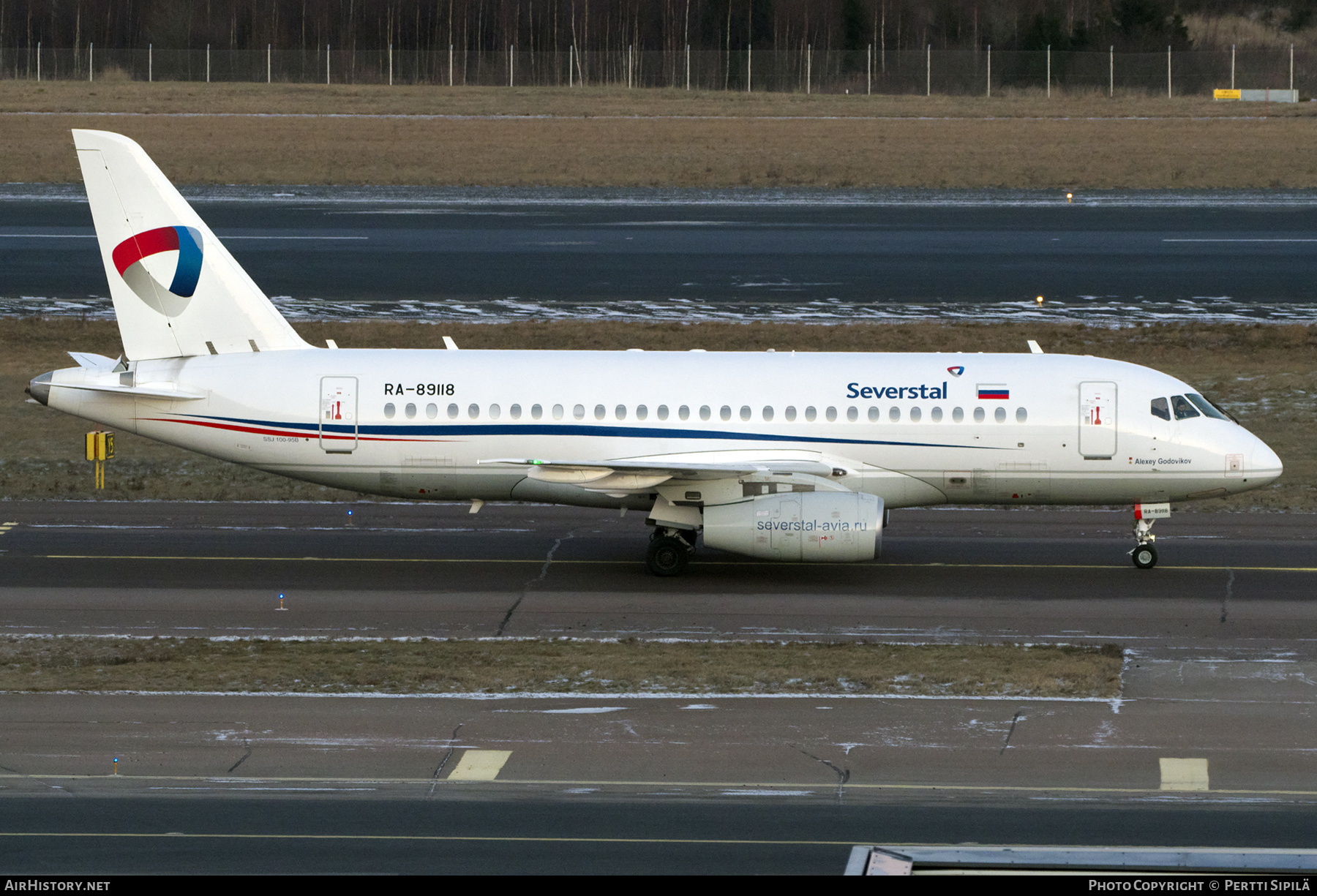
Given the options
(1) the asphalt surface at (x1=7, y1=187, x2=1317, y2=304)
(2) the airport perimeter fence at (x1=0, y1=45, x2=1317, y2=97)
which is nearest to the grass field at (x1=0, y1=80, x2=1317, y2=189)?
(2) the airport perimeter fence at (x1=0, y1=45, x2=1317, y2=97)

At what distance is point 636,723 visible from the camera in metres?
19.3

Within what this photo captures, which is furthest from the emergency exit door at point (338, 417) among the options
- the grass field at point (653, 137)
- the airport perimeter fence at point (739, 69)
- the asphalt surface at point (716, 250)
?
the airport perimeter fence at point (739, 69)

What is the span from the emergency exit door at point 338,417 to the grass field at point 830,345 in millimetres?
10052

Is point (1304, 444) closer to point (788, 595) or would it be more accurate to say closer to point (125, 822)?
point (788, 595)

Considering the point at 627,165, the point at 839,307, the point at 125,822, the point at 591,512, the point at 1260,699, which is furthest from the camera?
the point at 627,165

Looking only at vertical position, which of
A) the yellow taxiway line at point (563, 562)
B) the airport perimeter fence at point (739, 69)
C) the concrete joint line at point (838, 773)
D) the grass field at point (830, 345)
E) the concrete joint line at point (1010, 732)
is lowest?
the concrete joint line at point (838, 773)

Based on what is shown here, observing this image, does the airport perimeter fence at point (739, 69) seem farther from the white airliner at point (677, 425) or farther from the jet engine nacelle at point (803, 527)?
the jet engine nacelle at point (803, 527)

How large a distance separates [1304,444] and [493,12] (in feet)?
286

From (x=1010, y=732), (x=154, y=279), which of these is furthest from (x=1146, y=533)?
(x=154, y=279)

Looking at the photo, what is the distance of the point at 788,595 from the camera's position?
26062 millimetres

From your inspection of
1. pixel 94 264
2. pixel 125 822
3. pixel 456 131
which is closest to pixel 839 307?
pixel 94 264

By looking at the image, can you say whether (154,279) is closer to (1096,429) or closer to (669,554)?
(669,554)

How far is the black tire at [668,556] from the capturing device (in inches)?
1058

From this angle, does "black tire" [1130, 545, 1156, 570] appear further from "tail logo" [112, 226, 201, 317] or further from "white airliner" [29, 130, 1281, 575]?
"tail logo" [112, 226, 201, 317]
